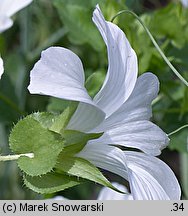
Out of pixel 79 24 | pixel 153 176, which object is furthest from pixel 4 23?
pixel 153 176

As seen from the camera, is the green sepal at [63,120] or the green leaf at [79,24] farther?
the green leaf at [79,24]

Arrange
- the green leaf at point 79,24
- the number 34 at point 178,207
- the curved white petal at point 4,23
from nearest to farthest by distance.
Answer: the number 34 at point 178,207, the curved white petal at point 4,23, the green leaf at point 79,24

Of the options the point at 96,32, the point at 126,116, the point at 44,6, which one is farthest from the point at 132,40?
the point at 44,6

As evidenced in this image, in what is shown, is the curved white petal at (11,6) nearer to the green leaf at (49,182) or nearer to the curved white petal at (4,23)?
the curved white petal at (4,23)

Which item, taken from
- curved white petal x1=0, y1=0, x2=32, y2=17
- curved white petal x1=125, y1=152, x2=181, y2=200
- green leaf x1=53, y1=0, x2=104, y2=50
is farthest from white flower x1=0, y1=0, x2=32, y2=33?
curved white petal x1=125, y1=152, x2=181, y2=200

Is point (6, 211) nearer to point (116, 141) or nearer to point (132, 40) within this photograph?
point (116, 141)

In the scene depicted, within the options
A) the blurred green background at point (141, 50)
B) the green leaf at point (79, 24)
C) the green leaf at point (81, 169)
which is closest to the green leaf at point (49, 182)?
the green leaf at point (81, 169)
